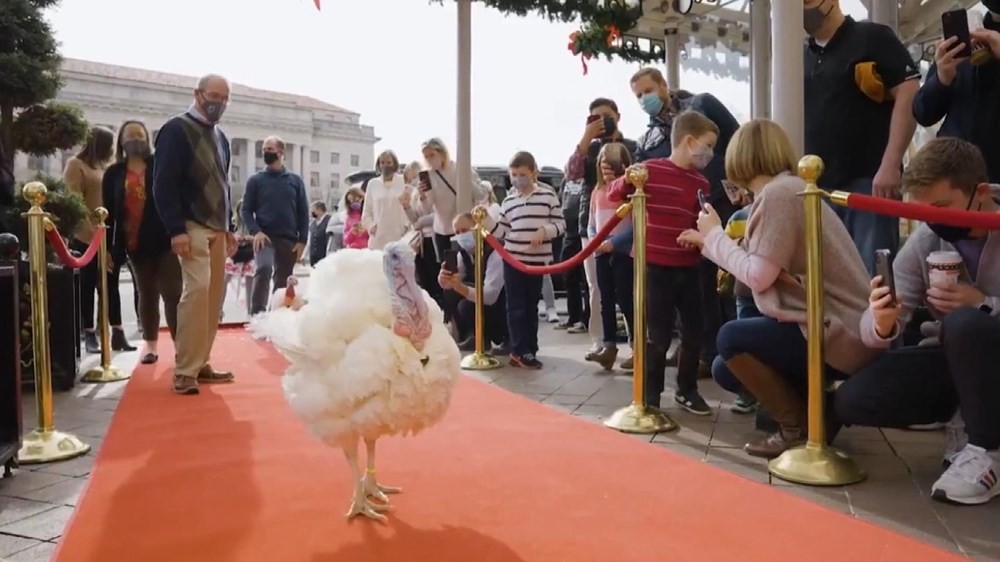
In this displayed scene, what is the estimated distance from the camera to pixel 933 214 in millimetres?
2410

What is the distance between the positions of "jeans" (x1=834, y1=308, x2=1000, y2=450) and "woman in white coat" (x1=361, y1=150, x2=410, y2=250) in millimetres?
5112

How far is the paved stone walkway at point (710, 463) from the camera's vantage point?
238cm

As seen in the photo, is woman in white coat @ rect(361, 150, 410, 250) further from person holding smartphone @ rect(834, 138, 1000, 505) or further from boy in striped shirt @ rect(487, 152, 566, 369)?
person holding smartphone @ rect(834, 138, 1000, 505)

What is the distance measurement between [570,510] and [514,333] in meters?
3.17

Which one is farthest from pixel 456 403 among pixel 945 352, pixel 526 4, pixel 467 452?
pixel 526 4

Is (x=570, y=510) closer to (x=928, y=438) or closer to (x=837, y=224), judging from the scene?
(x=837, y=224)

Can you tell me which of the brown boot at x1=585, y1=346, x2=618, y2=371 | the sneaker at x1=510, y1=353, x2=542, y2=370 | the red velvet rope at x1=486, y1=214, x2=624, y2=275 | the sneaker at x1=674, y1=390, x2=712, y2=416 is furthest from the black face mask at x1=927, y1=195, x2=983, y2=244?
the sneaker at x1=510, y1=353, x2=542, y2=370

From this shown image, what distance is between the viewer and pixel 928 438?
3451 mm

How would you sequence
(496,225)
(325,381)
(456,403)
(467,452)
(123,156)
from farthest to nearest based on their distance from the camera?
(496,225)
(123,156)
(456,403)
(467,452)
(325,381)

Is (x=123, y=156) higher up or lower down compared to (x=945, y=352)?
higher up

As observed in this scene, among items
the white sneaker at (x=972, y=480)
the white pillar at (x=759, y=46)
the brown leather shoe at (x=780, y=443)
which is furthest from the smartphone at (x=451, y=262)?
the white pillar at (x=759, y=46)

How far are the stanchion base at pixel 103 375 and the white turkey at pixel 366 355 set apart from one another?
321cm

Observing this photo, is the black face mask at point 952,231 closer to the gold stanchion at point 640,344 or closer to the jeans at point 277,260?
the gold stanchion at point 640,344

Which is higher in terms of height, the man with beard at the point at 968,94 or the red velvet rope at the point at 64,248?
the man with beard at the point at 968,94
